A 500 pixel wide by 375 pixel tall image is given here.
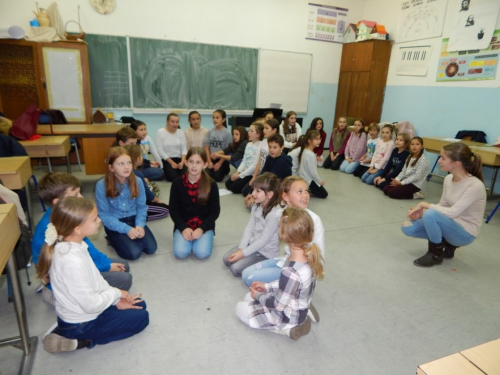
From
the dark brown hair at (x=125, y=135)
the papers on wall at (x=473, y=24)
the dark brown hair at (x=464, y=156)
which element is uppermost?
the papers on wall at (x=473, y=24)

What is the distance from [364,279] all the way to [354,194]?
7.45 feet

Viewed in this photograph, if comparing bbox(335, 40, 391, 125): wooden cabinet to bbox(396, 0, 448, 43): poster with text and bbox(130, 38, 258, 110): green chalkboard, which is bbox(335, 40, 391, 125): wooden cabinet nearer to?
bbox(396, 0, 448, 43): poster with text

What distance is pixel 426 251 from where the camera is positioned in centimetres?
293

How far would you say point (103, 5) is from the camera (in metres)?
5.58

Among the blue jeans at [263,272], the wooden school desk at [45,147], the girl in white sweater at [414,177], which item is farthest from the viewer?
the girl in white sweater at [414,177]

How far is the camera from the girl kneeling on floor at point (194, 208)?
256 centimetres

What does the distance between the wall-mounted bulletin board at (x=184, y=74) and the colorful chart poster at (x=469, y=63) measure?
2.67 m

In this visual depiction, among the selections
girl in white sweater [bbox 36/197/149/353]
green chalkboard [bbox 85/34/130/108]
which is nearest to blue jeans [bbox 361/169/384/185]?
girl in white sweater [bbox 36/197/149/353]

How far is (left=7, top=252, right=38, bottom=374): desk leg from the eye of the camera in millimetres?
1497

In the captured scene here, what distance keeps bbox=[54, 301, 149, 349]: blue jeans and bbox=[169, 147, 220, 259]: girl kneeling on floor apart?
0.83 metres

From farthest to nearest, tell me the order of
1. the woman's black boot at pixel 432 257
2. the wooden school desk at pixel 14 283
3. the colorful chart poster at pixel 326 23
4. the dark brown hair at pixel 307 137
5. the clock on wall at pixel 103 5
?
the colorful chart poster at pixel 326 23, the clock on wall at pixel 103 5, the dark brown hair at pixel 307 137, the woman's black boot at pixel 432 257, the wooden school desk at pixel 14 283

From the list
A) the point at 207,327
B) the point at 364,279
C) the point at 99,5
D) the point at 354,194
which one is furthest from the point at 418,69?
the point at 207,327

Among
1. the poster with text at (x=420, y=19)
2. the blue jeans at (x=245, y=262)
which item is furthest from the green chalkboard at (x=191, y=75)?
the blue jeans at (x=245, y=262)

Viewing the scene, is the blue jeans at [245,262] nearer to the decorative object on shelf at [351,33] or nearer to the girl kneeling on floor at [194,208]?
the girl kneeling on floor at [194,208]
